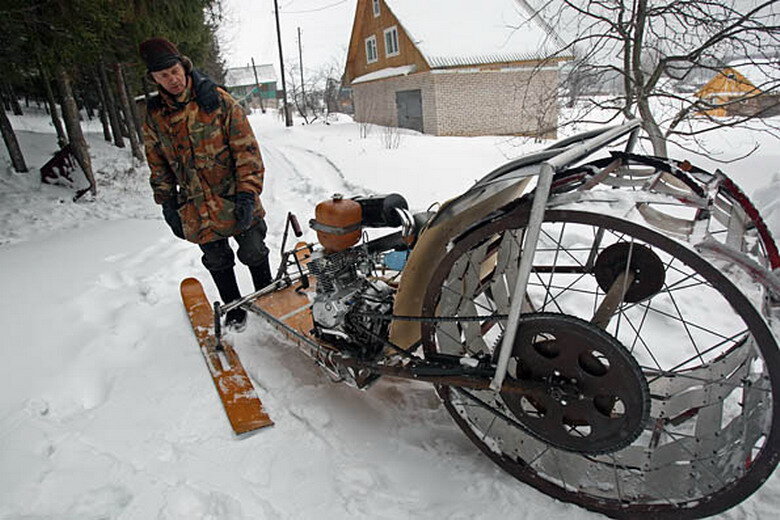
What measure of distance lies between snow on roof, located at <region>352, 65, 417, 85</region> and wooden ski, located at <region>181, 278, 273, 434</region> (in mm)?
19341

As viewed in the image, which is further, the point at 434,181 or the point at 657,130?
the point at 434,181

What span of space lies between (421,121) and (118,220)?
664 inches

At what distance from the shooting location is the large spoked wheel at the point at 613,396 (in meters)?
1.47

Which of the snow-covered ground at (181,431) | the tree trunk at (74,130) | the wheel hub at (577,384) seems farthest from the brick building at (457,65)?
the wheel hub at (577,384)

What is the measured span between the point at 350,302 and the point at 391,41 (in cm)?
2299

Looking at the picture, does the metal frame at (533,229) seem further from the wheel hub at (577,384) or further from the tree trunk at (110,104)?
the tree trunk at (110,104)

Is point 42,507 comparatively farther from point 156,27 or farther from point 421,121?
point 421,121

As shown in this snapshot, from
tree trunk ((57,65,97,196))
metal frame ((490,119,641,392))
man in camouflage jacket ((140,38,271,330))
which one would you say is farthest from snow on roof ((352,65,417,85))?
metal frame ((490,119,641,392))

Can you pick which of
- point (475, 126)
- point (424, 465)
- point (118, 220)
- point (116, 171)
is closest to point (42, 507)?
point (424, 465)

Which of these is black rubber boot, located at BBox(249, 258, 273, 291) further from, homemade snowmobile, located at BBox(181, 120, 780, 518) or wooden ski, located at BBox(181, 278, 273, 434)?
homemade snowmobile, located at BBox(181, 120, 780, 518)

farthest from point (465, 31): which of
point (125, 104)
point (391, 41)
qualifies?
point (125, 104)

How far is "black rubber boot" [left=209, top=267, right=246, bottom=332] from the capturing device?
11.4ft

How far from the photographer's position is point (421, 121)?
21.8 metres

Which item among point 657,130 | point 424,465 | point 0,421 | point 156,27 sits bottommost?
point 424,465
